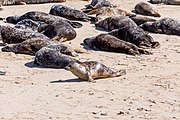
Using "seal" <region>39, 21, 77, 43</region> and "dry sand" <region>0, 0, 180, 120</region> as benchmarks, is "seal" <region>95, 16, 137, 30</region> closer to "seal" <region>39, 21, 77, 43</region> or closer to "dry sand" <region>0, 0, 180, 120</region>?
"seal" <region>39, 21, 77, 43</region>

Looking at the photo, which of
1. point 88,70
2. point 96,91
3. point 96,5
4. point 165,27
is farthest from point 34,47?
point 96,5

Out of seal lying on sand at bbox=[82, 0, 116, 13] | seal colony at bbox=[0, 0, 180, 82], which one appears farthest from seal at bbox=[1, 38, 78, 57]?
seal lying on sand at bbox=[82, 0, 116, 13]

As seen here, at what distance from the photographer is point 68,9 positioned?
40.8ft

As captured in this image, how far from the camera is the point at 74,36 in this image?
33.7 ft

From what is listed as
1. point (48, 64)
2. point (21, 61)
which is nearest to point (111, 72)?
point (48, 64)

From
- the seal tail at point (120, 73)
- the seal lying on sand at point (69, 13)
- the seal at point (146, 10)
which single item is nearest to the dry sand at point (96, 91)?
the seal tail at point (120, 73)

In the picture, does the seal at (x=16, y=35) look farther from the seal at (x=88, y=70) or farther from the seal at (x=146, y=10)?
the seal at (x=146, y=10)

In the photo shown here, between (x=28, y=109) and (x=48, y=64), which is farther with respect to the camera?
(x=48, y=64)

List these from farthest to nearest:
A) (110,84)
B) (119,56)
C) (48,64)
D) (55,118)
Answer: (119,56)
(48,64)
(110,84)
(55,118)

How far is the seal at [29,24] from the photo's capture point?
1062 cm

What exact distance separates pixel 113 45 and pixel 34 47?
134cm

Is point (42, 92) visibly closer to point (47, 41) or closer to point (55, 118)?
point (55, 118)

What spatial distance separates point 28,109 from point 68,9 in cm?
671

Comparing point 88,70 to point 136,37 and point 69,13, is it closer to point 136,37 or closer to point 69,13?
point 136,37
